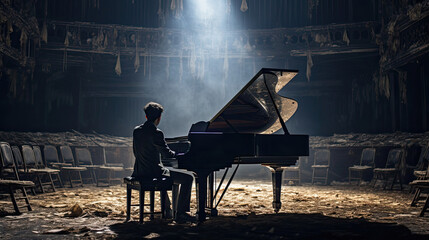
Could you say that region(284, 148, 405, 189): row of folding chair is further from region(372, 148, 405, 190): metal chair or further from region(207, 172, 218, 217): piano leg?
region(207, 172, 218, 217): piano leg

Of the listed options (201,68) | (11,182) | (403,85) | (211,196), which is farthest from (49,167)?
(403,85)

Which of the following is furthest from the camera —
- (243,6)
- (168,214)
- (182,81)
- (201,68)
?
(182,81)

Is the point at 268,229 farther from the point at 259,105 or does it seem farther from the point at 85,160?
the point at 85,160

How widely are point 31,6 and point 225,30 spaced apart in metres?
5.32

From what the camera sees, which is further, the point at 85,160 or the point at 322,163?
the point at 322,163

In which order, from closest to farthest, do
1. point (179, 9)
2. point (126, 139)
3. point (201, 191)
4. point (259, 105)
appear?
1. point (201, 191)
2. point (259, 105)
3. point (126, 139)
4. point (179, 9)

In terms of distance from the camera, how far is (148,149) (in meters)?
4.29

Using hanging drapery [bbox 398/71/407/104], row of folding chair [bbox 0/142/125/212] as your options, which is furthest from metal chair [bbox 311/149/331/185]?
row of folding chair [bbox 0/142/125/212]

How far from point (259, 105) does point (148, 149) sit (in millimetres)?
1482

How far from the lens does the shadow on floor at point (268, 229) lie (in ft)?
11.8

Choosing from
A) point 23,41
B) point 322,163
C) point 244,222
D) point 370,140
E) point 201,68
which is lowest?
point 322,163

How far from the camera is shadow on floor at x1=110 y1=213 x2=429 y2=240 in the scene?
11.8ft

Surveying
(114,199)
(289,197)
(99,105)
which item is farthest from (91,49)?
(289,197)

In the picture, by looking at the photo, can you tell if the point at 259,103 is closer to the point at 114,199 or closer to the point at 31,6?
the point at 114,199
